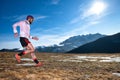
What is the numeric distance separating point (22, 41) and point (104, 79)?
702cm

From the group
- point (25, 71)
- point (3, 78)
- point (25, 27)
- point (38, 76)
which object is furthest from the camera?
point (25, 27)

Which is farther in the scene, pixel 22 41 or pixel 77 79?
pixel 22 41

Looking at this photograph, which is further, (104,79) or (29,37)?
(29,37)

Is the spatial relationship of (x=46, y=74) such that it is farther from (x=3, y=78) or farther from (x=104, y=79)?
(x=104, y=79)

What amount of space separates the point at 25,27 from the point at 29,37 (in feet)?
2.91

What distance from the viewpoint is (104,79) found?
14.0 meters

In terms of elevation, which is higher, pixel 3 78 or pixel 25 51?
pixel 25 51

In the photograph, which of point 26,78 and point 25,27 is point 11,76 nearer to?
point 26,78

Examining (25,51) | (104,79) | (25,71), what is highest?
(25,51)

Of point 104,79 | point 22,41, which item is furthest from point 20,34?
point 104,79

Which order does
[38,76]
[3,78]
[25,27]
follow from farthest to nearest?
[25,27]
[38,76]
[3,78]

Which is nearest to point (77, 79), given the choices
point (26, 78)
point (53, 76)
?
point (53, 76)

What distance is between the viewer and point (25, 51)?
15.4 metres

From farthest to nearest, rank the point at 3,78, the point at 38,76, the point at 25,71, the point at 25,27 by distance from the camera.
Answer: the point at 25,27
the point at 25,71
the point at 38,76
the point at 3,78
